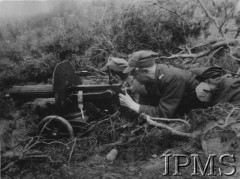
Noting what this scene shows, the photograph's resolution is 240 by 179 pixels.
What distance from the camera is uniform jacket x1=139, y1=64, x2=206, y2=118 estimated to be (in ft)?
11.7

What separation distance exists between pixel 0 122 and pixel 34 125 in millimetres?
546

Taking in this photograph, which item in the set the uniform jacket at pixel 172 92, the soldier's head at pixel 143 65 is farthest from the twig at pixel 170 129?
the soldier's head at pixel 143 65

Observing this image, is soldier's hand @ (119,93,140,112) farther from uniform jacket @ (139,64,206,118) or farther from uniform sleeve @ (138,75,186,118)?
uniform sleeve @ (138,75,186,118)

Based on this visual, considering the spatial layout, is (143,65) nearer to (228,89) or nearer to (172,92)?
(172,92)

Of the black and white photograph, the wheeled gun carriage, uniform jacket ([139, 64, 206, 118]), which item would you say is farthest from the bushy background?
uniform jacket ([139, 64, 206, 118])

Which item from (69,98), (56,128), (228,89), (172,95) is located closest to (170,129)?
(172,95)

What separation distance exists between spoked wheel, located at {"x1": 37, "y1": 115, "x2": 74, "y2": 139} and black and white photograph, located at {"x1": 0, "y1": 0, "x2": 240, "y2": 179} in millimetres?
13

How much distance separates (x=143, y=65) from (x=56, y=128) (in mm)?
1410

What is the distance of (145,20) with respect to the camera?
5.79m

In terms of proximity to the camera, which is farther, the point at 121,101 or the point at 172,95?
the point at 121,101

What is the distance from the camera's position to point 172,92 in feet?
11.7

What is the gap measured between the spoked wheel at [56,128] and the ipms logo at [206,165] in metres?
1.39

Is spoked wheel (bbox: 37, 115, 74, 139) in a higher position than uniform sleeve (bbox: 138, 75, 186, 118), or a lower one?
lower

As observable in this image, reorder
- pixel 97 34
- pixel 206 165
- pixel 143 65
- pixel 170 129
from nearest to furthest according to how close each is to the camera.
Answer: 1. pixel 206 165
2. pixel 170 129
3. pixel 143 65
4. pixel 97 34
